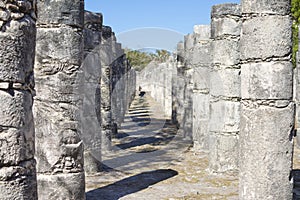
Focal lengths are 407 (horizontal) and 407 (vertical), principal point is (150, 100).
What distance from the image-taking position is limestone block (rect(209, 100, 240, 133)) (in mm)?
8078

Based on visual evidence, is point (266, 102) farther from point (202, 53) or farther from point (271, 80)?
point (202, 53)

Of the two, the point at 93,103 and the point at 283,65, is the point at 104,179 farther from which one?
the point at 283,65

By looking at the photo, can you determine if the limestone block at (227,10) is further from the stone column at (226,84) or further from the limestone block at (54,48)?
the limestone block at (54,48)

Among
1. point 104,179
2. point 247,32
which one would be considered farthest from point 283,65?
point 104,179

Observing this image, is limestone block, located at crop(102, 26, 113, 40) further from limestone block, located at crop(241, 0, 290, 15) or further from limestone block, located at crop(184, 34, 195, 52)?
limestone block, located at crop(241, 0, 290, 15)

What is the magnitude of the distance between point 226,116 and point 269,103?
10.3ft

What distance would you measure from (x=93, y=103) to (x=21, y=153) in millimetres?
5444

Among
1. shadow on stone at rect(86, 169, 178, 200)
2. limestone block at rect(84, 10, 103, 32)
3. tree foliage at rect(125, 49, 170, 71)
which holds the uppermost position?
tree foliage at rect(125, 49, 170, 71)

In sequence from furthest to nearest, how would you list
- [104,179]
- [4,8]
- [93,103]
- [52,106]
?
1. [93,103]
2. [104,179]
3. [52,106]
4. [4,8]

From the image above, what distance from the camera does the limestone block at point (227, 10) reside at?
7.99 meters

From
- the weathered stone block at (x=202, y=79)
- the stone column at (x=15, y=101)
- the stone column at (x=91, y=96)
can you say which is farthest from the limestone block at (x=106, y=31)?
the stone column at (x=15, y=101)

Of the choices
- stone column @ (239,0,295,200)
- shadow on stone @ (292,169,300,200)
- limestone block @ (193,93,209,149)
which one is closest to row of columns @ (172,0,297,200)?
stone column @ (239,0,295,200)

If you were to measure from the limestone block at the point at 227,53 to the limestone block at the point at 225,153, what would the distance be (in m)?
1.47

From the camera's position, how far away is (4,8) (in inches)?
110
